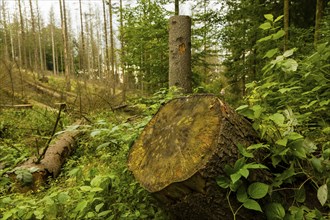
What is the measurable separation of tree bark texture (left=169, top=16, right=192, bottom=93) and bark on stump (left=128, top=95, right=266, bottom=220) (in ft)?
12.4

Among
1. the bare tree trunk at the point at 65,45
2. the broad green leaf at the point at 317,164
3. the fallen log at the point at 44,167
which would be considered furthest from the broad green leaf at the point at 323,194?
the bare tree trunk at the point at 65,45

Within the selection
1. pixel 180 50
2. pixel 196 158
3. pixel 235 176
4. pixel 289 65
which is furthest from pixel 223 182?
pixel 180 50

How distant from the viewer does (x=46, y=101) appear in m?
12.2

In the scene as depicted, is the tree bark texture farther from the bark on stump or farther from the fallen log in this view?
the bark on stump

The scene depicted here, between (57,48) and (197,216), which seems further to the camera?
(57,48)

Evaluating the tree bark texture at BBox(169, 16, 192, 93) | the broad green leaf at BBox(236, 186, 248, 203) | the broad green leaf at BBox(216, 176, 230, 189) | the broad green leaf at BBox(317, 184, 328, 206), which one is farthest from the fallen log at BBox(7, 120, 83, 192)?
the tree bark texture at BBox(169, 16, 192, 93)

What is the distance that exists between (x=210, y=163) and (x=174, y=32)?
460cm

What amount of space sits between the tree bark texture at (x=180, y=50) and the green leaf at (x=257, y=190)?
13.7 ft

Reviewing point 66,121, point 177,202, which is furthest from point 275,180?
point 66,121

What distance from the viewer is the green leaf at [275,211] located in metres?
1.67

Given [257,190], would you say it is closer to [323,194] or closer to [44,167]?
[323,194]

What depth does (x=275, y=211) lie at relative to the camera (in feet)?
5.56

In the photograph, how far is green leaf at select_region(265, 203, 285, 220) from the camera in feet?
5.48

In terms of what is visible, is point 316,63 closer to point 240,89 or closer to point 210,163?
point 210,163
